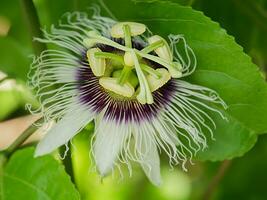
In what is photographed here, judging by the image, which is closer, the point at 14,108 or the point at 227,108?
the point at 227,108

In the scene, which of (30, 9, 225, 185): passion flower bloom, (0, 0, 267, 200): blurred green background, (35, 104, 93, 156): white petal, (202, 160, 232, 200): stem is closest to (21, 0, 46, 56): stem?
(30, 9, 225, 185): passion flower bloom

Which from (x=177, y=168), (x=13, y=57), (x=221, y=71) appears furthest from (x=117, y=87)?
(x=177, y=168)

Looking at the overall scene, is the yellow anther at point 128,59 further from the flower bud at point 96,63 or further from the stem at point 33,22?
the stem at point 33,22

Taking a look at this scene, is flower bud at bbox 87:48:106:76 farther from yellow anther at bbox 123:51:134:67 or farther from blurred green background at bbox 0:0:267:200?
blurred green background at bbox 0:0:267:200

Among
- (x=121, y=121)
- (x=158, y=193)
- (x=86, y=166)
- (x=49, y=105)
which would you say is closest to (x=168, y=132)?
(x=121, y=121)

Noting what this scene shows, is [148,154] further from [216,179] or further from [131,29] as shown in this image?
[216,179]

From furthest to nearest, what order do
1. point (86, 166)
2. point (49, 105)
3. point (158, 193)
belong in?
1. point (158, 193)
2. point (86, 166)
3. point (49, 105)

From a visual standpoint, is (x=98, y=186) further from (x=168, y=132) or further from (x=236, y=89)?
(x=236, y=89)
